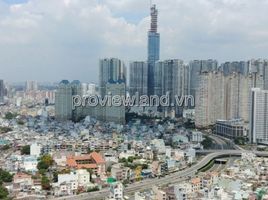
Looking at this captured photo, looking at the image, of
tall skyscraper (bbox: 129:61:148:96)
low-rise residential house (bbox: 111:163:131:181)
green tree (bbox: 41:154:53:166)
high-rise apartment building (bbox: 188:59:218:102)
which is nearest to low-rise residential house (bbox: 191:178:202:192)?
low-rise residential house (bbox: 111:163:131:181)

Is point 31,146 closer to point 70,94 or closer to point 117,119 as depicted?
point 117,119

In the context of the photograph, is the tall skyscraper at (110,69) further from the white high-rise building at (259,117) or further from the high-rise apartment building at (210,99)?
the white high-rise building at (259,117)

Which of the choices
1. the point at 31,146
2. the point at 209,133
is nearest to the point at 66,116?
the point at 209,133

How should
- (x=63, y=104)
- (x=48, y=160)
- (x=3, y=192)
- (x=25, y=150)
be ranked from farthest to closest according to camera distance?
(x=63, y=104) < (x=25, y=150) < (x=48, y=160) < (x=3, y=192)

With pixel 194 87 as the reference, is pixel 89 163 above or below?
below

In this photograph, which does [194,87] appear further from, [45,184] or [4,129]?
[45,184]

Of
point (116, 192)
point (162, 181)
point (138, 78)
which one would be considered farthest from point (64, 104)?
point (116, 192)

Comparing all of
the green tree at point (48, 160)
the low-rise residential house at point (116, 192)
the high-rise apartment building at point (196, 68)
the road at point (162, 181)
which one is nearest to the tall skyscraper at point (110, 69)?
the high-rise apartment building at point (196, 68)
